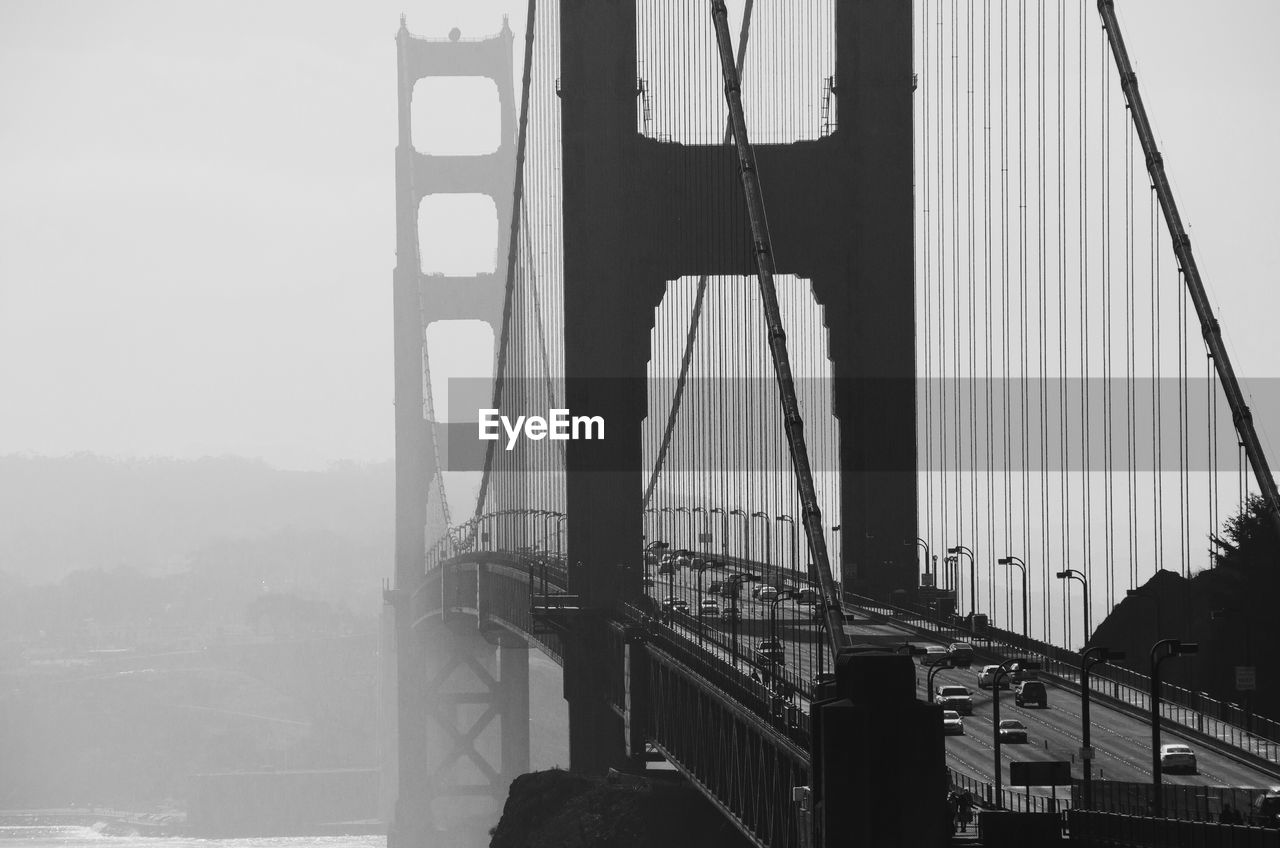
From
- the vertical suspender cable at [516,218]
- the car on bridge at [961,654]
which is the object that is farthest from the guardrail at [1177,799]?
the vertical suspender cable at [516,218]

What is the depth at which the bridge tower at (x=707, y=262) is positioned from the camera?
33312 millimetres

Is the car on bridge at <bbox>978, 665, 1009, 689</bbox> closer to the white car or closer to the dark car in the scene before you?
the dark car

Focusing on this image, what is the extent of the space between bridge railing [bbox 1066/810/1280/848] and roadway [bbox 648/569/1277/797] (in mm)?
3156

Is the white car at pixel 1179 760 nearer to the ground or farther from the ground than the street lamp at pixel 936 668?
nearer to the ground

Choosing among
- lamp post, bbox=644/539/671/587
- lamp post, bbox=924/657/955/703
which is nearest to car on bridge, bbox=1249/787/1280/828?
lamp post, bbox=924/657/955/703

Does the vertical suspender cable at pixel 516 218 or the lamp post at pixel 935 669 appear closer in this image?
the lamp post at pixel 935 669

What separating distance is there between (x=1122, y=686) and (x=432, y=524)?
49.1 m

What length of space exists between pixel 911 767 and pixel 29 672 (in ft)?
539

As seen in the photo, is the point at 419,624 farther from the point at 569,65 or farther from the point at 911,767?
the point at 911,767

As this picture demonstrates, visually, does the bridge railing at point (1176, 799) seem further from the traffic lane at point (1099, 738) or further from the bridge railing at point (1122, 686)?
the bridge railing at point (1122, 686)

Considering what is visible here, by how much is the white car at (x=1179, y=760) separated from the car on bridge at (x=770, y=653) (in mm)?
4204

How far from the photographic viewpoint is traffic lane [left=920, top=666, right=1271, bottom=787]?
24.9 metres

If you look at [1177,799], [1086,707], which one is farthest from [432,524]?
[1177,799]

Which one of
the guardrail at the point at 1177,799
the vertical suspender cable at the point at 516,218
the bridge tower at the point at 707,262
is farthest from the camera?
the vertical suspender cable at the point at 516,218
